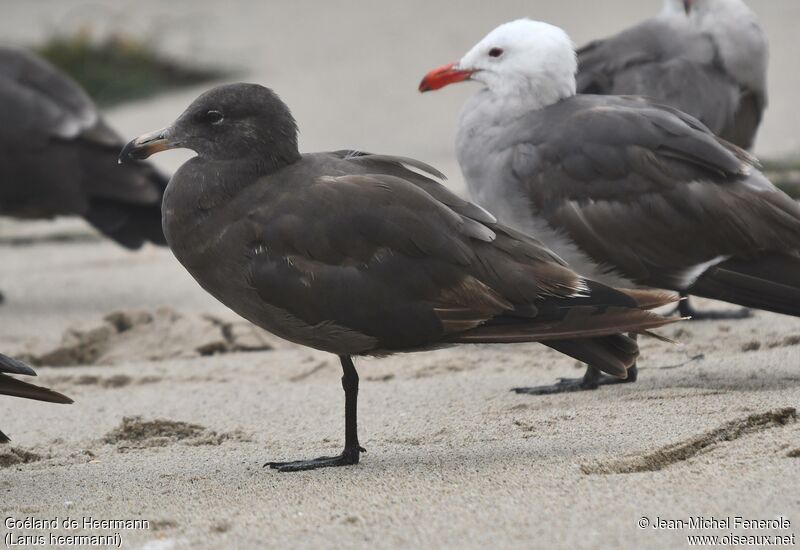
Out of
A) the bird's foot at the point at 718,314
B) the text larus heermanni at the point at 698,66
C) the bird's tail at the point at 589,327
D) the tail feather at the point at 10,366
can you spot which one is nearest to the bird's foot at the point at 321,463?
the bird's tail at the point at 589,327

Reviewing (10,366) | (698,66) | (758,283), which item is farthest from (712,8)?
(10,366)

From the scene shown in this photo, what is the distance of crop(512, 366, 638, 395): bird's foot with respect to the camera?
4770 mm

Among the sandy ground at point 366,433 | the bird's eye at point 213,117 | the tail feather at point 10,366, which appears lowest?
the sandy ground at point 366,433

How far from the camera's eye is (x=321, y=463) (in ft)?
12.8

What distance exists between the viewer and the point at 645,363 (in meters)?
5.17

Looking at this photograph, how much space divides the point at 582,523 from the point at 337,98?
29.5 ft

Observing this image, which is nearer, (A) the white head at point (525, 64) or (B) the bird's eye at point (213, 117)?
(B) the bird's eye at point (213, 117)

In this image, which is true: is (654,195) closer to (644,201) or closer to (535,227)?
(644,201)

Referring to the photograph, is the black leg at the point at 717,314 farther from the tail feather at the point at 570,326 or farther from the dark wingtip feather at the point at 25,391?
the dark wingtip feather at the point at 25,391

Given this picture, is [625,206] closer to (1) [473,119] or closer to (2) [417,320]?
(1) [473,119]

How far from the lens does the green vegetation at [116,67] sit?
12188mm

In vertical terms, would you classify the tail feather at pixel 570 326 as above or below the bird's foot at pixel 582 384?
above

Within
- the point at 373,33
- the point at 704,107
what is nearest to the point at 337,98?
the point at 373,33

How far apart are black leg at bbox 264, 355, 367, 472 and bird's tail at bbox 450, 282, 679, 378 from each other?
13.8 inches
